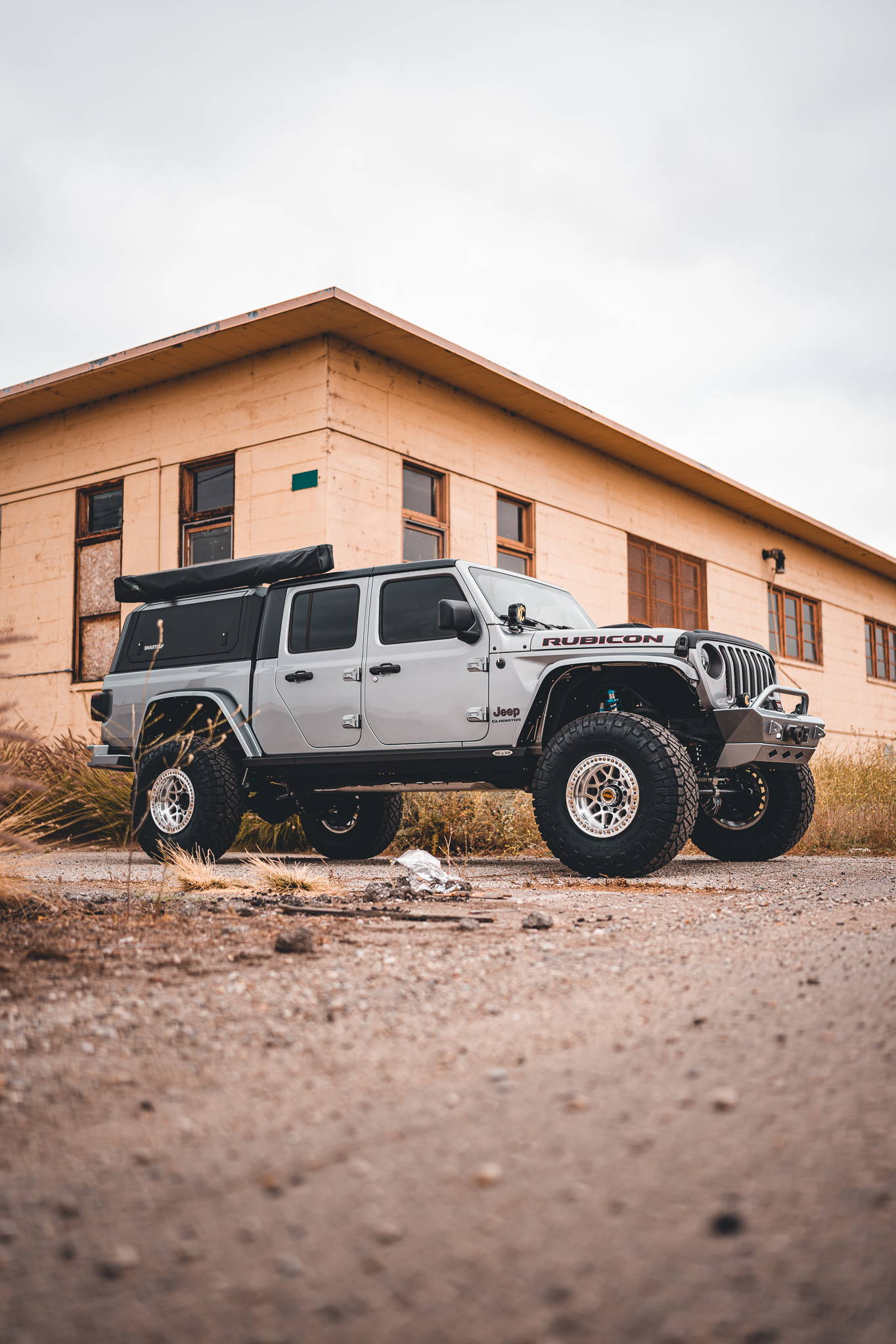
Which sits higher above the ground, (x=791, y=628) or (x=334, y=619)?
(x=791, y=628)

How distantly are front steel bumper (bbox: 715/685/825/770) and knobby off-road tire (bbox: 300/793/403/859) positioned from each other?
→ 320 centimetres

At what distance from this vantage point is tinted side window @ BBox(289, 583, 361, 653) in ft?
27.0

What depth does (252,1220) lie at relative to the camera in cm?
168

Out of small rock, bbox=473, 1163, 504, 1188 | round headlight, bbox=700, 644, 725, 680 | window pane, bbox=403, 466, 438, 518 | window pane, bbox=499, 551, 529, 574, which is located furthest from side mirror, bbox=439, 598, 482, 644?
window pane, bbox=499, 551, 529, 574

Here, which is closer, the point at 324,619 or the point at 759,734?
the point at 759,734

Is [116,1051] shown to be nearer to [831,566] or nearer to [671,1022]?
[671,1022]

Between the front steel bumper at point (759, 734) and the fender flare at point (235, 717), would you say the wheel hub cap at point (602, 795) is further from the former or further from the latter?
the fender flare at point (235, 717)

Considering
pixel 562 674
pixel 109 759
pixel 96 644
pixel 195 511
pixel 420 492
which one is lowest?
pixel 109 759

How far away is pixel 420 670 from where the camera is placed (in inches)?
306

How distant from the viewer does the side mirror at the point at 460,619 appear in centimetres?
731

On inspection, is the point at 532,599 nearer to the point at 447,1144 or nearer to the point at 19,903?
the point at 19,903

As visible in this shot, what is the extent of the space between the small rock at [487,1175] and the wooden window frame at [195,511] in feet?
39.6

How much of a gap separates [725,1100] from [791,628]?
2161 centimetres

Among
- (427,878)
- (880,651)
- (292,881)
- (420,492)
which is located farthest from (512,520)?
(880,651)
